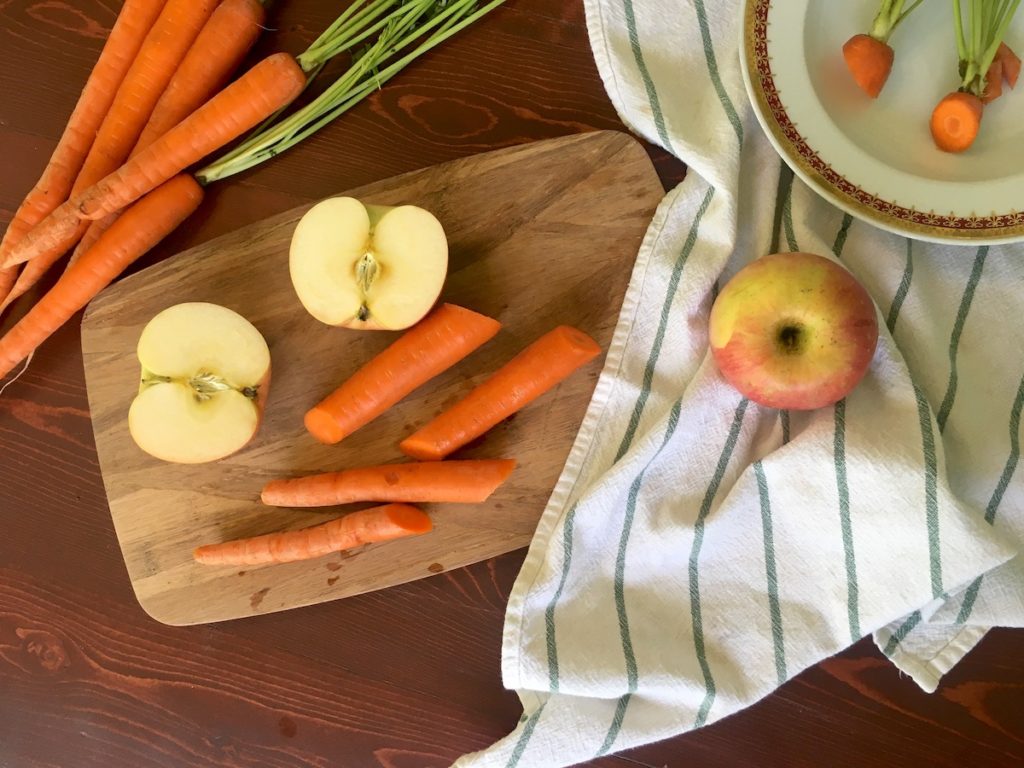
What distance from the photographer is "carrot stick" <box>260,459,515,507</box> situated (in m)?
1.00

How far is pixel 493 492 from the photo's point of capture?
103cm

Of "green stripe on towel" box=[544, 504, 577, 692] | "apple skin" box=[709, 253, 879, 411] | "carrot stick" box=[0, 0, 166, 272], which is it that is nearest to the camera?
"apple skin" box=[709, 253, 879, 411]

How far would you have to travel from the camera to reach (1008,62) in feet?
3.12

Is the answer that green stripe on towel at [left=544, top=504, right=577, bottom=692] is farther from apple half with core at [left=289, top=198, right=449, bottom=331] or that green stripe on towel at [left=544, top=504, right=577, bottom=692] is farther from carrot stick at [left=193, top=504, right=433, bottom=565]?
apple half with core at [left=289, top=198, right=449, bottom=331]

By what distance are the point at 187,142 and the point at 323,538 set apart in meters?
0.57

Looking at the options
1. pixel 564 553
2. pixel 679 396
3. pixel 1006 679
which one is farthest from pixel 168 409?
pixel 1006 679

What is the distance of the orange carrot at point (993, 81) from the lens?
948 millimetres

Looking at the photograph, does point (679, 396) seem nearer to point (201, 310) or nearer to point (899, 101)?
point (899, 101)

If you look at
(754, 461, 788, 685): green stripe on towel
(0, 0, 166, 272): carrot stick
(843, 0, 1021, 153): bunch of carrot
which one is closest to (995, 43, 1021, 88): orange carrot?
(843, 0, 1021, 153): bunch of carrot

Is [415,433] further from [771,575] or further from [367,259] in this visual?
[771,575]

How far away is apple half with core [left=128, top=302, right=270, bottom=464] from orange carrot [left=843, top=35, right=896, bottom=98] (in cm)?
82

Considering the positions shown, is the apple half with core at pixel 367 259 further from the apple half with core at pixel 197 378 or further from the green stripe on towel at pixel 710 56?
the green stripe on towel at pixel 710 56

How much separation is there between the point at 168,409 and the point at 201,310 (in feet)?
0.44

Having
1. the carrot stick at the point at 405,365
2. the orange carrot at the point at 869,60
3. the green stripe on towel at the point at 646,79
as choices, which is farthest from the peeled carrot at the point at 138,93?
the orange carrot at the point at 869,60
